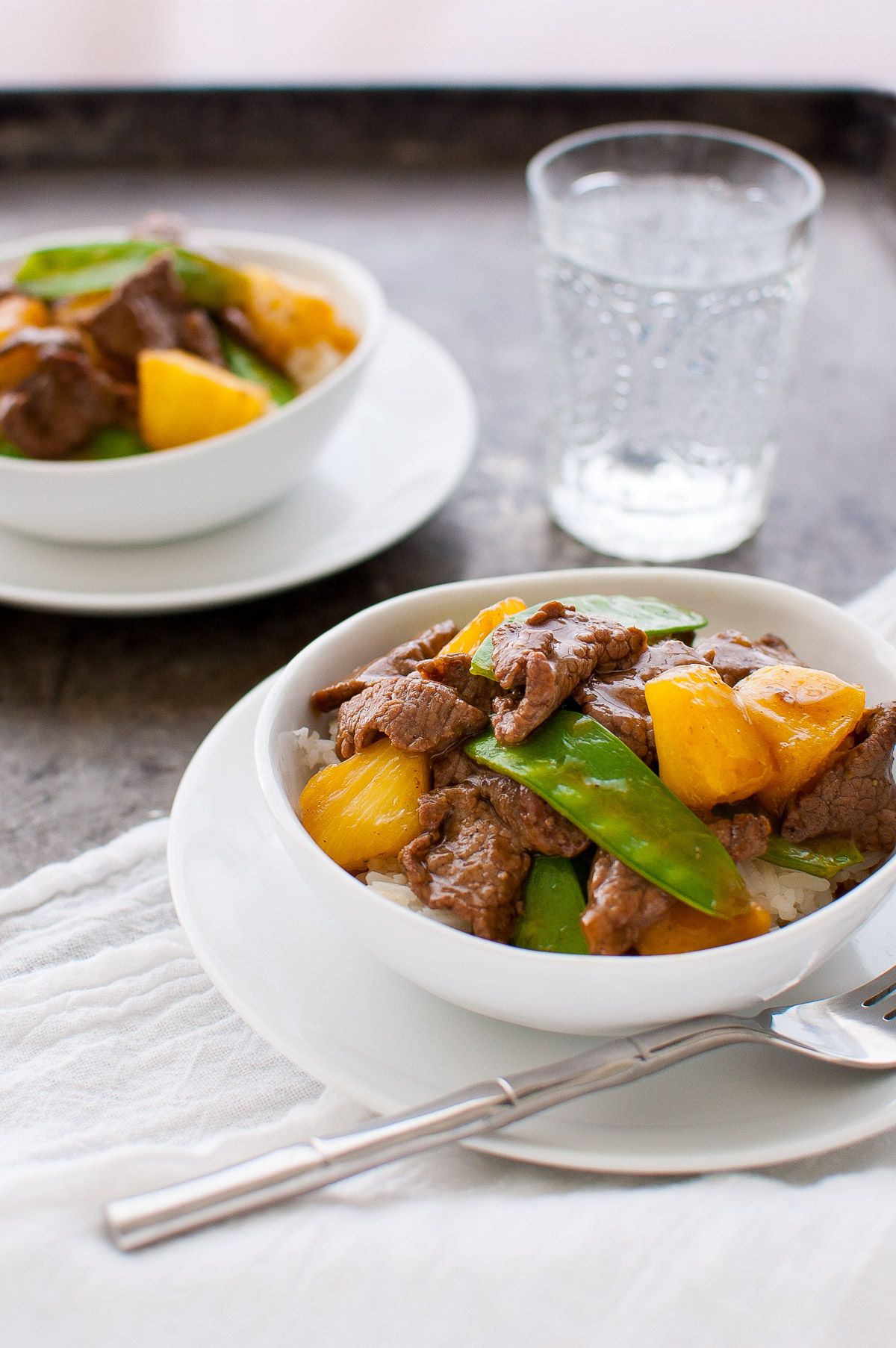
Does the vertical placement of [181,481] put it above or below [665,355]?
below

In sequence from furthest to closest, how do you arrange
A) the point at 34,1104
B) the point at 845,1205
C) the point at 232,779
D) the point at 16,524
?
the point at 16,524
the point at 232,779
the point at 34,1104
the point at 845,1205

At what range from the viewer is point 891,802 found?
1219 millimetres

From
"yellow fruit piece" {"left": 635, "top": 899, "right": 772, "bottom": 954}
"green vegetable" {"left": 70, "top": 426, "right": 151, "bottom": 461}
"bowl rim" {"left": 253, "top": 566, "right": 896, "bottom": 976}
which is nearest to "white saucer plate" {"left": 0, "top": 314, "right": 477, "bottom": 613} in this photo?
"green vegetable" {"left": 70, "top": 426, "right": 151, "bottom": 461}

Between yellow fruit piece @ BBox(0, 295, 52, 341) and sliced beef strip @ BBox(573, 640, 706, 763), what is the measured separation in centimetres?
142

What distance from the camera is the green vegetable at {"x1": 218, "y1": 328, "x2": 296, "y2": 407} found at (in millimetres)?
2219

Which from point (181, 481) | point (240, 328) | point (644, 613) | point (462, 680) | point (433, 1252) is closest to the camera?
point (433, 1252)

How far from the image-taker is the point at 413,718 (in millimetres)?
1232

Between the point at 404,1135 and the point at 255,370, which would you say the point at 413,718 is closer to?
the point at 404,1135

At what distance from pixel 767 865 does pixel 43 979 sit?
83cm

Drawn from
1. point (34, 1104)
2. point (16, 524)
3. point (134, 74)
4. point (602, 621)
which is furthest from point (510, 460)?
point (134, 74)

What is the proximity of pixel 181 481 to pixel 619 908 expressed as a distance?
116 cm

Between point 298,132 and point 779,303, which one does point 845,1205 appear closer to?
point 779,303

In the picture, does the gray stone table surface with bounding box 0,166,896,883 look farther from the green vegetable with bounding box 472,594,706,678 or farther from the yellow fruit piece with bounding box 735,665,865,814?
the yellow fruit piece with bounding box 735,665,865,814

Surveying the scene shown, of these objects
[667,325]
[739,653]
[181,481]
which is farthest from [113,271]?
[739,653]
